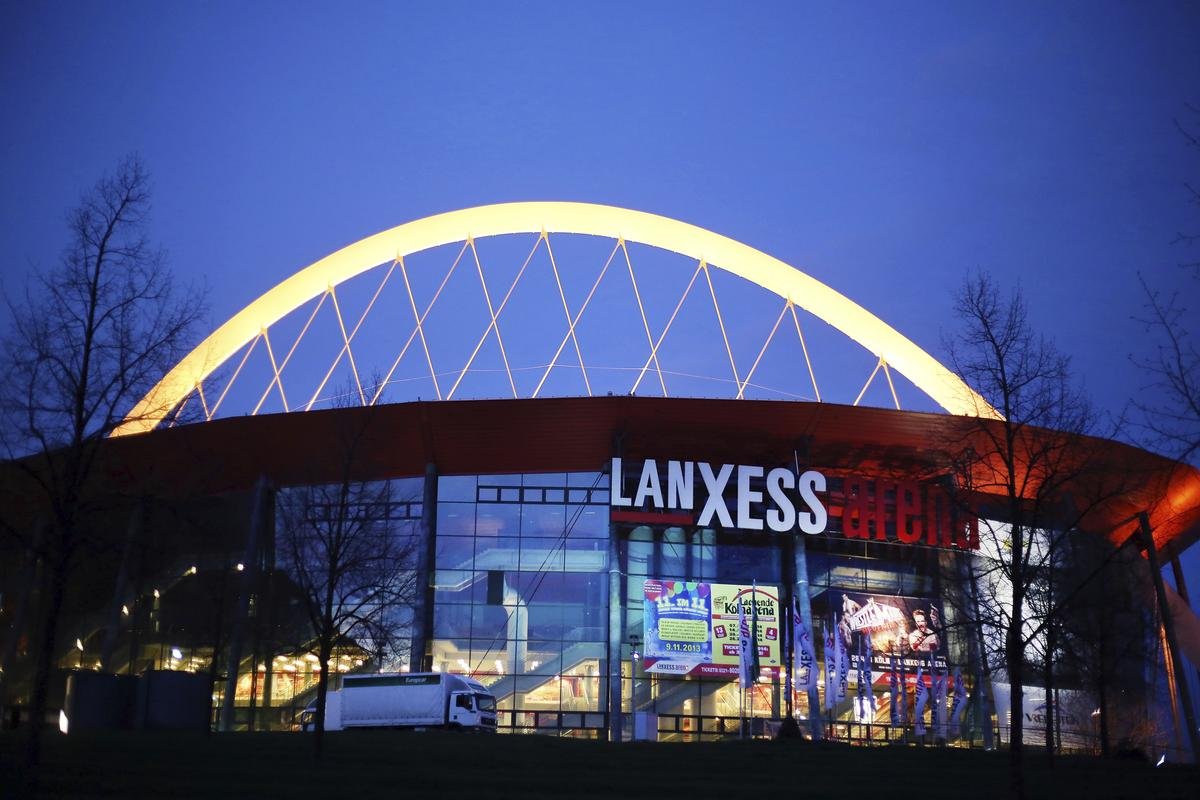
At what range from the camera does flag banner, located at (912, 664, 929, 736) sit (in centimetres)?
4858

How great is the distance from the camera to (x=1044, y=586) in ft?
118

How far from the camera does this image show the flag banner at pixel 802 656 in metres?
46.6

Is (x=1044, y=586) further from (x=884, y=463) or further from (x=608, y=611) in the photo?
(x=608, y=611)

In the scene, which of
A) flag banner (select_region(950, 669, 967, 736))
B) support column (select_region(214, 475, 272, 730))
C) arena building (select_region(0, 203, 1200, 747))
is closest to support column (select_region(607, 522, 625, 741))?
arena building (select_region(0, 203, 1200, 747))

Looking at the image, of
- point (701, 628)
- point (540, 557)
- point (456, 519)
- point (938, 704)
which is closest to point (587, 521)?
point (540, 557)

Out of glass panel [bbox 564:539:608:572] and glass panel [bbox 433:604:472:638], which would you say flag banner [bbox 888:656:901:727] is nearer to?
glass panel [bbox 564:539:608:572]

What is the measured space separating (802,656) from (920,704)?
5.52m

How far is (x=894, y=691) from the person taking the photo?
48.7m

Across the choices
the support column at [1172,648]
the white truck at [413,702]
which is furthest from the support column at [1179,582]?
the white truck at [413,702]

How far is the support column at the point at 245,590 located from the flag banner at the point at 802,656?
2171 centimetres

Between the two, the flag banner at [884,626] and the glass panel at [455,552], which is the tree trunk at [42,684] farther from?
the flag banner at [884,626]

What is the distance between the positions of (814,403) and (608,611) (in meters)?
11.8

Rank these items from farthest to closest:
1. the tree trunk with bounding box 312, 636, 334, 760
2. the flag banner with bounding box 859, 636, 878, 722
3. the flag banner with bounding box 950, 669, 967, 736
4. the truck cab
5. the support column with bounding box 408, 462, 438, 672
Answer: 1. the flag banner with bounding box 950, 669, 967, 736
2. the flag banner with bounding box 859, 636, 878, 722
3. the support column with bounding box 408, 462, 438, 672
4. the truck cab
5. the tree trunk with bounding box 312, 636, 334, 760

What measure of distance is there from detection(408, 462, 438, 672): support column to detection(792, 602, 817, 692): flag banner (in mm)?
14447
